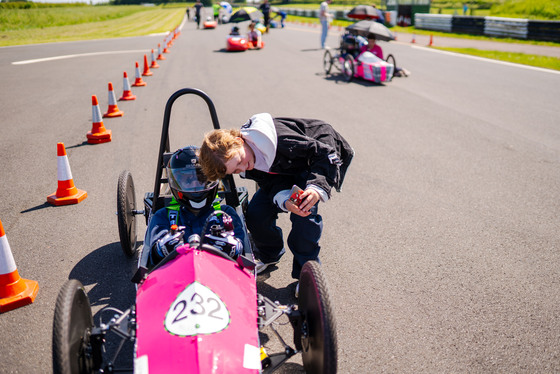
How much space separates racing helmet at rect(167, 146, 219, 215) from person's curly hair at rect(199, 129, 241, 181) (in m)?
0.35

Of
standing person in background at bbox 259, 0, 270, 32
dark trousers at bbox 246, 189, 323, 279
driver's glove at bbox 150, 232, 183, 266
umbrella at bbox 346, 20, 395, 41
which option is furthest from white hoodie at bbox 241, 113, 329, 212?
standing person in background at bbox 259, 0, 270, 32

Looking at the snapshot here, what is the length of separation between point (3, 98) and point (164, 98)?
364 cm

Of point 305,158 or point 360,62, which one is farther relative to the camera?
point 360,62

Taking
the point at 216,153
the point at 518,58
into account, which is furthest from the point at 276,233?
the point at 518,58

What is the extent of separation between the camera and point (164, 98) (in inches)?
441

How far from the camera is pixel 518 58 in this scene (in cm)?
1741

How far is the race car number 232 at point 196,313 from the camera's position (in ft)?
7.64

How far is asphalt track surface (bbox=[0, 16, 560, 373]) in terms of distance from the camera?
3.28 meters

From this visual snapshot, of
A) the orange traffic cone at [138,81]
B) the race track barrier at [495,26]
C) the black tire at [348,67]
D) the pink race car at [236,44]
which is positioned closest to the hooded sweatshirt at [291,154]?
the black tire at [348,67]

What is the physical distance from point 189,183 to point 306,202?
0.84 m

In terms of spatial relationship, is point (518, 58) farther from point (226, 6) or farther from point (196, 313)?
point (226, 6)

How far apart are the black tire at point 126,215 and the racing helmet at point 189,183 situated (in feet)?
2.84

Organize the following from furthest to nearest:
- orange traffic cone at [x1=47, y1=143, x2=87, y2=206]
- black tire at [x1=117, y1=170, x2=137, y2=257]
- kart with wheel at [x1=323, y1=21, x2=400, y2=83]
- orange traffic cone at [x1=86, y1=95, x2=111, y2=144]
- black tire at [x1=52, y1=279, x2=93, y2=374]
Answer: kart with wheel at [x1=323, y1=21, x2=400, y2=83], orange traffic cone at [x1=86, y1=95, x2=111, y2=144], orange traffic cone at [x1=47, y1=143, x2=87, y2=206], black tire at [x1=117, y1=170, x2=137, y2=257], black tire at [x1=52, y1=279, x2=93, y2=374]

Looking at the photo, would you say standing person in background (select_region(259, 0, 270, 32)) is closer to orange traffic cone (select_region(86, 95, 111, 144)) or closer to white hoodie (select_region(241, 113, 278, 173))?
orange traffic cone (select_region(86, 95, 111, 144))
